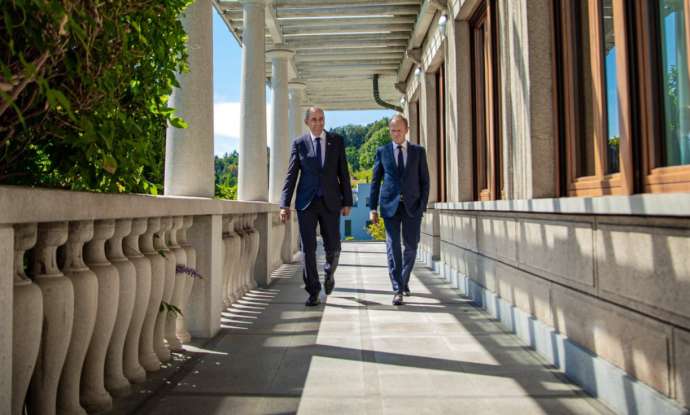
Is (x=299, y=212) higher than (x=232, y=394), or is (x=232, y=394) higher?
(x=299, y=212)

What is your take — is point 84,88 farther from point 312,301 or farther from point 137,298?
point 312,301

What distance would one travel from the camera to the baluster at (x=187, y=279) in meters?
4.04

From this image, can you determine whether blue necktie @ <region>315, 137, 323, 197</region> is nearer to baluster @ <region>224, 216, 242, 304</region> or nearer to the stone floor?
baluster @ <region>224, 216, 242, 304</region>

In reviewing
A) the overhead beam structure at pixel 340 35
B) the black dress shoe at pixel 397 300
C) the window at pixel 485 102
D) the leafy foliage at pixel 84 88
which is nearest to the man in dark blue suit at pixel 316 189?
the black dress shoe at pixel 397 300

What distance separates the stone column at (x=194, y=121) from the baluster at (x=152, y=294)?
145 cm

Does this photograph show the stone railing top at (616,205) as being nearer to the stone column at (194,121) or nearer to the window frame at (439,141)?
the stone column at (194,121)

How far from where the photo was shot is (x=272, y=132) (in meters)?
12.3

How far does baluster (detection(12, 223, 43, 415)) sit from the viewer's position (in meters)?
1.93

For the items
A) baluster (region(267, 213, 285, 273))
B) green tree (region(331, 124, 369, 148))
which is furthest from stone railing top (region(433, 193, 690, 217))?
green tree (region(331, 124, 369, 148))

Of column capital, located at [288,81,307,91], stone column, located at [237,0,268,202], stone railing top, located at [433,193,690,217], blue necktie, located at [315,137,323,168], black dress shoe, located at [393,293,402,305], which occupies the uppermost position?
column capital, located at [288,81,307,91]

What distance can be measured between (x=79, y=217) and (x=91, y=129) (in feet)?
1.25

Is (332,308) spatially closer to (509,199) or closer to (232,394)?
(509,199)

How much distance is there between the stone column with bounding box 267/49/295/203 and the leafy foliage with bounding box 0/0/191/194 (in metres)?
8.85

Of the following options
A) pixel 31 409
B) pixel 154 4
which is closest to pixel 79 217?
pixel 31 409
